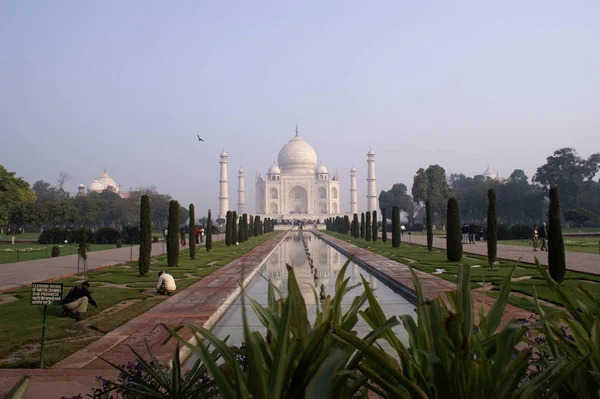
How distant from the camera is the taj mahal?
2234 inches

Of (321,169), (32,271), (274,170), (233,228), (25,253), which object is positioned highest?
(321,169)

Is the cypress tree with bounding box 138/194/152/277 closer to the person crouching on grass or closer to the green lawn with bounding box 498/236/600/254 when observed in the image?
the person crouching on grass

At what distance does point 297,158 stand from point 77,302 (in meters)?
53.5

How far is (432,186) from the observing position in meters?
41.5

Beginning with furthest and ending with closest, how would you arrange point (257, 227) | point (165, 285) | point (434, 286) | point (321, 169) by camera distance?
point (321, 169) → point (257, 227) → point (434, 286) → point (165, 285)

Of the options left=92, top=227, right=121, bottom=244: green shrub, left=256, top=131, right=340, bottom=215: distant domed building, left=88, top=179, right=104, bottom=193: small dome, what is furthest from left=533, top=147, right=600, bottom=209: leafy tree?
left=88, top=179, right=104, bottom=193: small dome

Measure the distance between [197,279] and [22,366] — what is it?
5505 mm

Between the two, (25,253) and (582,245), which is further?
(582,245)

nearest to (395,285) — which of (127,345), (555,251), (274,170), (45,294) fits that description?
(555,251)

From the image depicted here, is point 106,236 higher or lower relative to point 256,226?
lower

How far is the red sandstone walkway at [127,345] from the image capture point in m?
3.33

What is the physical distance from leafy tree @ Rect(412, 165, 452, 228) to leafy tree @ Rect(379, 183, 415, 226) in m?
20.3

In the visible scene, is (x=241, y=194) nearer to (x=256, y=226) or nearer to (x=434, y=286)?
(x=256, y=226)

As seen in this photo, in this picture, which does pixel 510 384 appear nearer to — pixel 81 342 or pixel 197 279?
pixel 81 342
